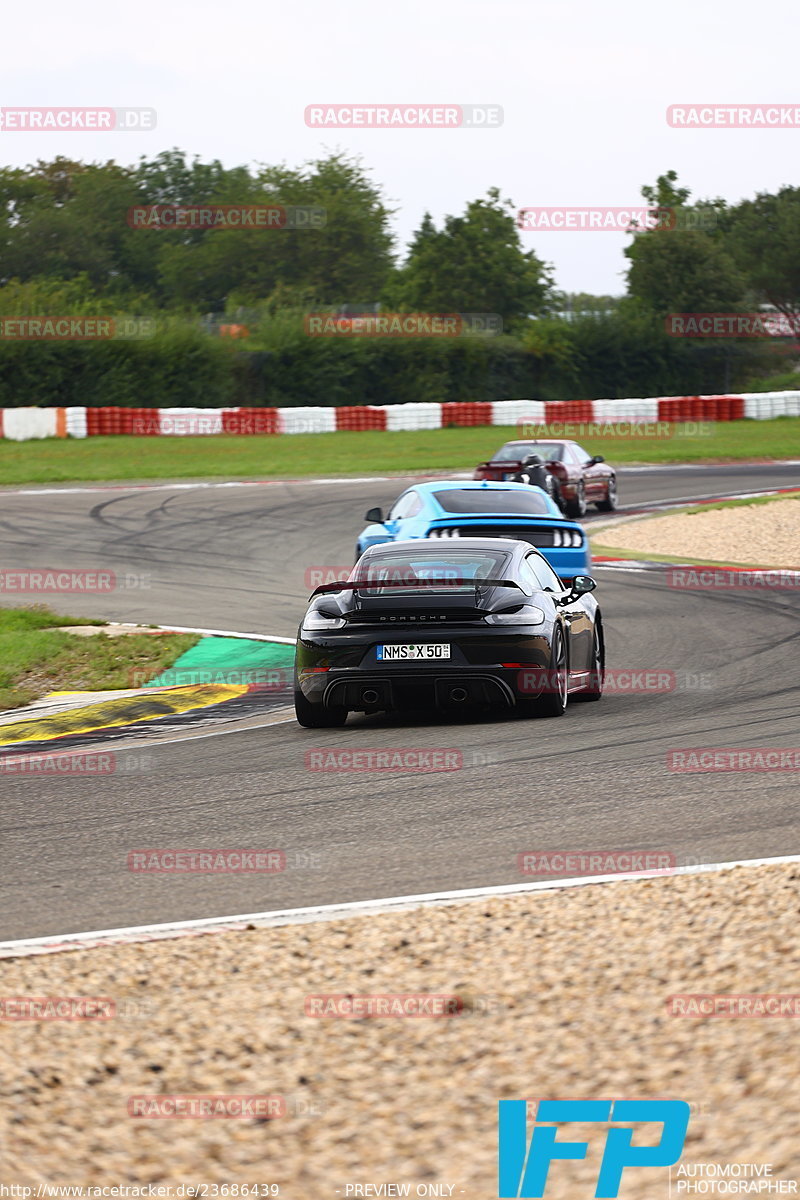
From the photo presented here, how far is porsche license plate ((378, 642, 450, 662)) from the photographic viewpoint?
10.7 metres

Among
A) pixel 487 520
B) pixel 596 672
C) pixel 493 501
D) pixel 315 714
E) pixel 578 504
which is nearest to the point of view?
pixel 315 714

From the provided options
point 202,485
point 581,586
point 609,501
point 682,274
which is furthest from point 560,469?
point 682,274

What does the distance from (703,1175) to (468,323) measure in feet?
230

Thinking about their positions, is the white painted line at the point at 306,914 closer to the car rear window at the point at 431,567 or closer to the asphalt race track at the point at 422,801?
the asphalt race track at the point at 422,801

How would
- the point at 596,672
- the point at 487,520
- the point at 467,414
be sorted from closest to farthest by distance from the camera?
the point at 596,672, the point at 487,520, the point at 467,414

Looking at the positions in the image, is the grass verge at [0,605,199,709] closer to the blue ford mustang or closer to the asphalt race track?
the asphalt race track

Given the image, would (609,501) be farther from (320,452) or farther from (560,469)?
(320,452)

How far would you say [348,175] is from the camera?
306 ft

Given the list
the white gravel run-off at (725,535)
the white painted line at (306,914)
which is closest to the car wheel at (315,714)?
the white painted line at (306,914)

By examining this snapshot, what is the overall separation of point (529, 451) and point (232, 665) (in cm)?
1565

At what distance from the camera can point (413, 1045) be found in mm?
4668

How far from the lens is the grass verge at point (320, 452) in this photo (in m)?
36.8

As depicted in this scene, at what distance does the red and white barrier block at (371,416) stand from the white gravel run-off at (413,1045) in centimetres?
3755

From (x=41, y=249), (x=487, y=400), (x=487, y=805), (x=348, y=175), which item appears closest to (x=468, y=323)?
(x=487, y=400)
